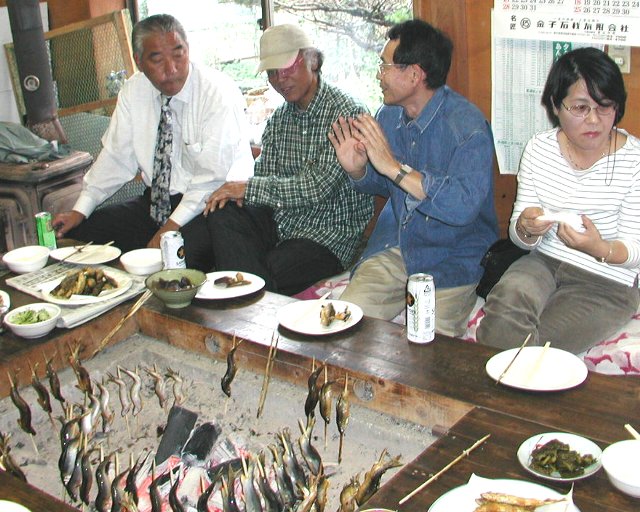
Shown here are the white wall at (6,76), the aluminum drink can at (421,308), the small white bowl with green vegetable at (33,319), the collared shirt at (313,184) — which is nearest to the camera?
the aluminum drink can at (421,308)

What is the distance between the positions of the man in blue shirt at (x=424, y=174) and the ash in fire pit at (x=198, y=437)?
84 centimetres

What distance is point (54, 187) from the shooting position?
498 centimetres

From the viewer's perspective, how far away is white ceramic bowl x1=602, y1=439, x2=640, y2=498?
170 cm

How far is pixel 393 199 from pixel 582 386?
1530mm

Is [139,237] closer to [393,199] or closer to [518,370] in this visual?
[393,199]

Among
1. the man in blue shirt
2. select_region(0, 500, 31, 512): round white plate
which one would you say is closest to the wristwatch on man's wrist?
the man in blue shirt

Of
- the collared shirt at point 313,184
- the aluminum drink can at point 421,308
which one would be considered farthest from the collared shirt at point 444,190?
the aluminum drink can at point 421,308

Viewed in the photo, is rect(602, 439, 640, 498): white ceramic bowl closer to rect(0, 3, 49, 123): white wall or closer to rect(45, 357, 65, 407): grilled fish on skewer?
rect(45, 357, 65, 407): grilled fish on skewer

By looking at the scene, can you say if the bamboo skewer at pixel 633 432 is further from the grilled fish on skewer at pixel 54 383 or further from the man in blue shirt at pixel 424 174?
the grilled fish on skewer at pixel 54 383

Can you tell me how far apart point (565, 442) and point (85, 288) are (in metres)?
1.90

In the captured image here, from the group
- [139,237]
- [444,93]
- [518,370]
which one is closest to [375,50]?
[444,93]

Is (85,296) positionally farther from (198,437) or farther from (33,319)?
(198,437)

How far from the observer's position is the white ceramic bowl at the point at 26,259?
132 inches

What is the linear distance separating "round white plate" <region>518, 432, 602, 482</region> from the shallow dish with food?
1412mm
